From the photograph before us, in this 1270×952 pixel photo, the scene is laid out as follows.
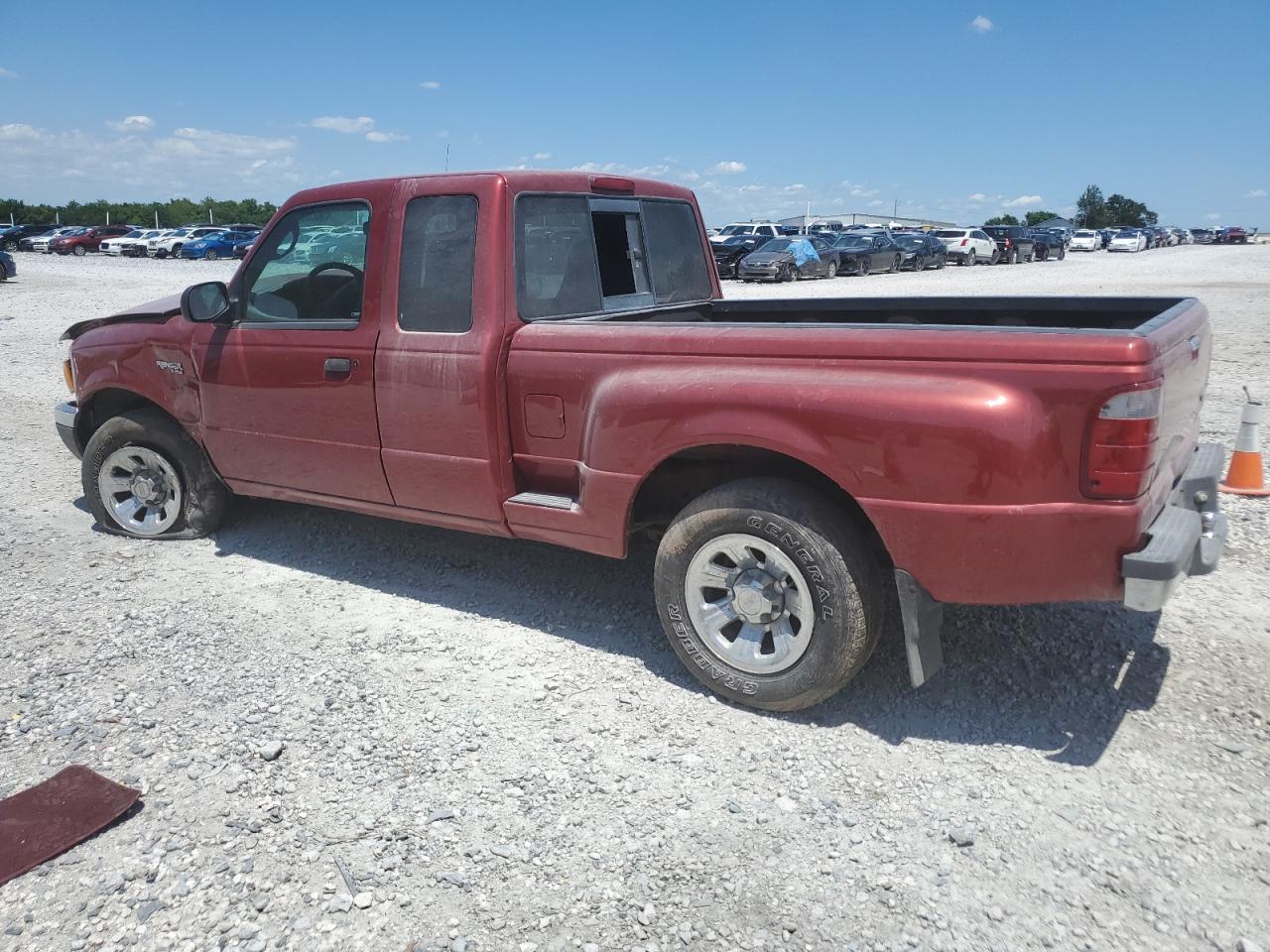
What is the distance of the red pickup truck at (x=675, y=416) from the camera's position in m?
2.95

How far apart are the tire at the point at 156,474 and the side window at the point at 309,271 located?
101 centimetres

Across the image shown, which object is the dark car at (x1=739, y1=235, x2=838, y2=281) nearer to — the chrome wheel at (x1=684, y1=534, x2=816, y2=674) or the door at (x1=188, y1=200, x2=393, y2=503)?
the door at (x1=188, y1=200, x2=393, y2=503)

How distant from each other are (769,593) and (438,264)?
2.04 meters

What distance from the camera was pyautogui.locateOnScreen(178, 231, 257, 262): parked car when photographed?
137 ft

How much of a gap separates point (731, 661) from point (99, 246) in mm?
51457

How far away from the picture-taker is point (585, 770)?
3322mm

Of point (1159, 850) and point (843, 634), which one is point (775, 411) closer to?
point (843, 634)

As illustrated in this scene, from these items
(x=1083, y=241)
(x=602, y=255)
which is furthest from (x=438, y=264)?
(x=1083, y=241)

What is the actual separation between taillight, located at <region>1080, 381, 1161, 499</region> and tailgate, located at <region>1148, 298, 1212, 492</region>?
121mm

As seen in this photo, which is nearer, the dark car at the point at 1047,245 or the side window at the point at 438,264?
the side window at the point at 438,264

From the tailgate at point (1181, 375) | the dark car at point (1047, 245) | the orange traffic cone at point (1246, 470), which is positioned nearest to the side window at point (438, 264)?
the tailgate at point (1181, 375)

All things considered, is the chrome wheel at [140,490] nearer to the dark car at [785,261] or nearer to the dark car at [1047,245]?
the dark car at [785,261]

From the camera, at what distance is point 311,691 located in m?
3.86

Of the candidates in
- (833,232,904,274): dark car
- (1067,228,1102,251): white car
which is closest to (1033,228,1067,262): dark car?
(833,232,904,274): dark car
